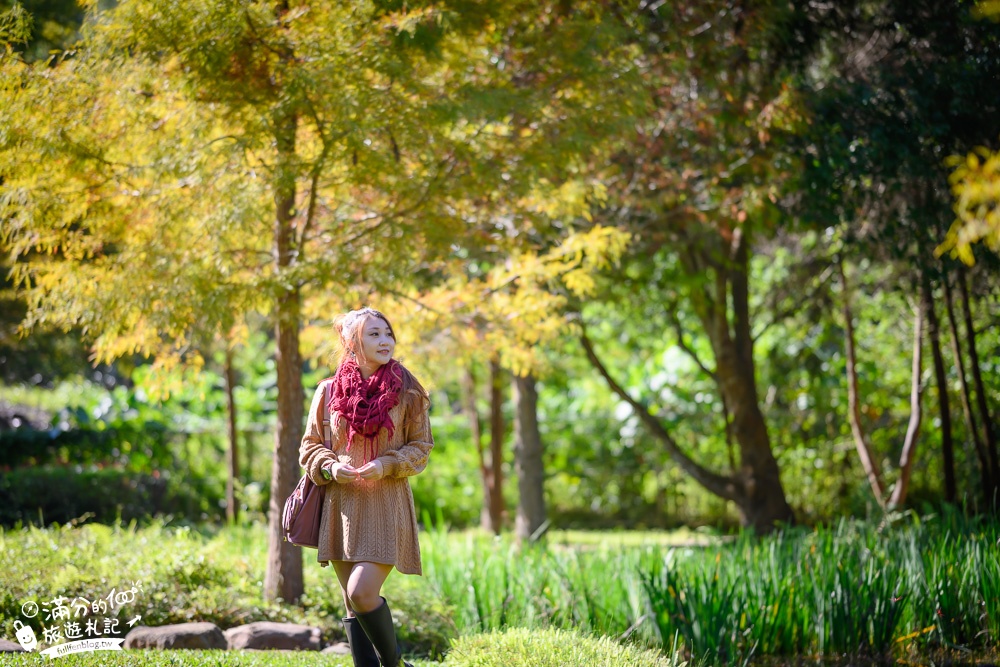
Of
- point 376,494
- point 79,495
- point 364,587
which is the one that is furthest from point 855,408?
point 79,495

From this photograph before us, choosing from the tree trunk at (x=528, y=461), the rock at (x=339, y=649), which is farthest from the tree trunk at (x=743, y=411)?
the rock at (x=339, y=649)

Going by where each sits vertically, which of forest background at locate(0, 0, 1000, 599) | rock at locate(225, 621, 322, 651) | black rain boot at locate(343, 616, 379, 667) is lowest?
rock at locate(225, 621, 322, 651)

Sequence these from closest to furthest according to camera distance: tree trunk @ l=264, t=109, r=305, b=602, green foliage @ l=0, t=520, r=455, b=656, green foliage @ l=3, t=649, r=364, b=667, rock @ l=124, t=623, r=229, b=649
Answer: green foliage @ l=3, t=649, r=364, b=667
rock @ l=124, t=623, r=229, b=649
green foliage @ l=0, t=520, r=455, b=656
tree trunk @ l=264, t=109, r=305, b=602

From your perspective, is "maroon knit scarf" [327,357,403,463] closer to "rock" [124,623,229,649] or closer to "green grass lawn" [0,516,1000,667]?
"green grass lawn" [0,516,1000,667]

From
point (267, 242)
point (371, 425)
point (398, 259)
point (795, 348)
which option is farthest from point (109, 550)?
point (795, 348)

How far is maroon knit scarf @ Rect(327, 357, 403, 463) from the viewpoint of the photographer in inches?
148

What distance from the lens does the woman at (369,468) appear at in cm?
371

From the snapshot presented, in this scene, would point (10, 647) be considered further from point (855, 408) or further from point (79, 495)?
point (855, 408)

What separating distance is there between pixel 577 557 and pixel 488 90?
278cm

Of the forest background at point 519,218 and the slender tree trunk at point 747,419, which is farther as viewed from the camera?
the slender tree trunk at point 747,419

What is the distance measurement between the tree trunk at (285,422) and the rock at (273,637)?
19.6 inches

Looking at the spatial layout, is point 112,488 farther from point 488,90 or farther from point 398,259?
point 488,90


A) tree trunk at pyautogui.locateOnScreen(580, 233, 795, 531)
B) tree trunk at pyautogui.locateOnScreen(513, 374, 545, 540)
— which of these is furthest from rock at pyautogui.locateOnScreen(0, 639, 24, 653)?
tree trunk at pyautogui.locateOnScreen(580, 233, 795, 531)

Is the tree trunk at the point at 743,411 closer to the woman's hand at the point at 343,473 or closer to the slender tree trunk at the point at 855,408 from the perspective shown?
the slender tree trunk at the point at 855,408
